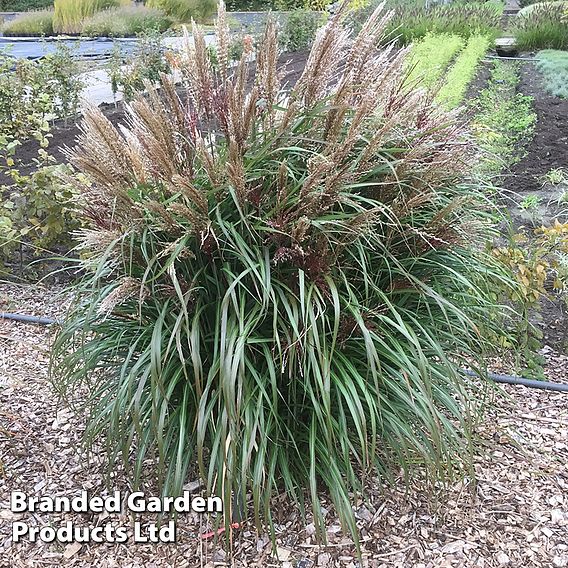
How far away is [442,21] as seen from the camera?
11.9 meters

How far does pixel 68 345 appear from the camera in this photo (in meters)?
2.15

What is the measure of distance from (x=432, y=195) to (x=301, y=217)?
0.49 m

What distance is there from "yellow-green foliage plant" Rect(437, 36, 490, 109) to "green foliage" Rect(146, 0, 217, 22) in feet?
32.7

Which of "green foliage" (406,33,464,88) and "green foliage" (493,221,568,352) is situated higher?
"green foliage" (406,33,464,88)

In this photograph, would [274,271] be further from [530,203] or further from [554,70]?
[554,70]

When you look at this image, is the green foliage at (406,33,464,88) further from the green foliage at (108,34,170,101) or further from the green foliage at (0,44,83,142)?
the green foliage at (0,44,83,142)

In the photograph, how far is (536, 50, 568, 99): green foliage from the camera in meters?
7.80

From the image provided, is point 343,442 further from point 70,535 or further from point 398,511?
point 70,535

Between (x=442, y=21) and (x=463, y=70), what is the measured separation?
4.20m

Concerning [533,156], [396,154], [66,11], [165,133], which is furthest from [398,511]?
[66,11]

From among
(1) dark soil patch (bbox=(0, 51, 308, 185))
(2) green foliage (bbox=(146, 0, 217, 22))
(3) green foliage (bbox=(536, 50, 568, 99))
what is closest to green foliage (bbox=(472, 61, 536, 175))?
(3) green foliage (bbox=(536, 50, 568, 99))

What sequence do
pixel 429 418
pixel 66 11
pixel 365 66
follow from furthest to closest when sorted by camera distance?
pixel 66 11, pixel 365 66, pixel 429 418

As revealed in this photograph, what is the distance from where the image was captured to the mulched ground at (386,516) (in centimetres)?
184

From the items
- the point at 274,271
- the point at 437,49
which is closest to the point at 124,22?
the point at 437,49
